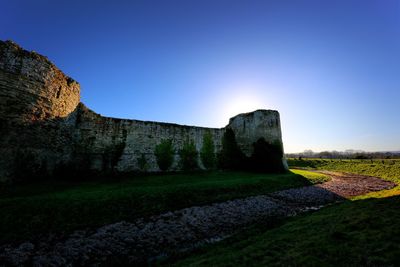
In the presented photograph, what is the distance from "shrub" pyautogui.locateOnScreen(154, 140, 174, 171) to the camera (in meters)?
21.5

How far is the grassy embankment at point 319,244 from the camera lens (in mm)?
5189

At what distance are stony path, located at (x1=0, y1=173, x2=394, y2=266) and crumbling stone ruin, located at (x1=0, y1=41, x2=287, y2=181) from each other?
8066 mm

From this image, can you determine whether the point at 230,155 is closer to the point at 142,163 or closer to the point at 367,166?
the point at 142,163

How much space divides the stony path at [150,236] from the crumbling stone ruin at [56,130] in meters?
8.07

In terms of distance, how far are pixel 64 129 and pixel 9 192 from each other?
632 centimetres

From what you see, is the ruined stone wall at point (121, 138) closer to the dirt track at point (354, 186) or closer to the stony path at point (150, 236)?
the stony path at point (150, 236)

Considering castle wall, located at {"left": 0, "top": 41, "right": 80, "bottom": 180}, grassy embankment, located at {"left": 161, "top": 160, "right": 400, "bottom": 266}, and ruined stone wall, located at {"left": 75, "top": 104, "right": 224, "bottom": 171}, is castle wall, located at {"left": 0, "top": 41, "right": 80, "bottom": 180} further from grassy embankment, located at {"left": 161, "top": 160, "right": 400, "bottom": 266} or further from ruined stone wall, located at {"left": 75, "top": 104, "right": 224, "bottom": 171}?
grassy embankment, located at {"left": 161, "top": 160, "right": 400, "bottom": 266}

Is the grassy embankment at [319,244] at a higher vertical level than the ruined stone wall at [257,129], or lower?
lower

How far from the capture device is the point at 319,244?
607cm

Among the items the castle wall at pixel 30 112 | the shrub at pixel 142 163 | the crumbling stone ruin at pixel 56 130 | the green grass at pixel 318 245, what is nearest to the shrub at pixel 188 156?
the crumbling stone ruin at pixel 56 130

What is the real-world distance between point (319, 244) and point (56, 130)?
16.8 metres

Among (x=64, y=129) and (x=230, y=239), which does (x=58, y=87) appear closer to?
(x=64, y=129)

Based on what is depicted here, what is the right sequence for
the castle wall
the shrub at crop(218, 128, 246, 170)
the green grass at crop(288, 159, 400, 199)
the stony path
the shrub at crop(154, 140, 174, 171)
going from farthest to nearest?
the green grass at crop(288, 159, 400, 199), the shrub at crop(218, 128, 246, 170), the shrub at crop(154, 140, 174, 171), the castle wall, the stony path

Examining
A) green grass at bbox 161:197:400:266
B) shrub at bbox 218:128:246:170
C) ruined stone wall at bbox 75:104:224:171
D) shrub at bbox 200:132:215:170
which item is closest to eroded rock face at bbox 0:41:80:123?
ruined stone wall at bbox 75:104:224:171
